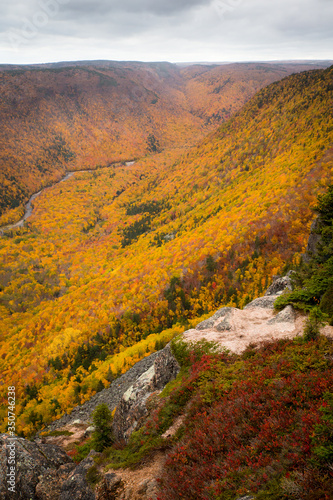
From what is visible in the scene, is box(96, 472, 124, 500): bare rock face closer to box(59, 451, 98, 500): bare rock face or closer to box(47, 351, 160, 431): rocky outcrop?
box(59, 451, 98, 500): bare rock face

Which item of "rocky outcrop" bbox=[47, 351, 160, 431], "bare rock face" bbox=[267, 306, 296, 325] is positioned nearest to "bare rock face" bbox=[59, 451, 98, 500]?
"bare rock face" bbox=[267, 306, 296, 325]

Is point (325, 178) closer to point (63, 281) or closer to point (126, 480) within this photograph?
point (126, 480)

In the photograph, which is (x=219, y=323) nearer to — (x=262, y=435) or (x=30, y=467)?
(x=262, y=435)

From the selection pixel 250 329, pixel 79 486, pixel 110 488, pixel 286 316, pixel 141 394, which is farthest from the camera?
pixel 141 394

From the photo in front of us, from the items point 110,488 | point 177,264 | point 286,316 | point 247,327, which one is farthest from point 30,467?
point 177,264

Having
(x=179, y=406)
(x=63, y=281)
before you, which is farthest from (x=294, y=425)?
(x=63, y=281)

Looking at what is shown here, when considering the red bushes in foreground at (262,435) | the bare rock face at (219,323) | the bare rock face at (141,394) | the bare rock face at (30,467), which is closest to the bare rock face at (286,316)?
the bare rock face at (219,323)

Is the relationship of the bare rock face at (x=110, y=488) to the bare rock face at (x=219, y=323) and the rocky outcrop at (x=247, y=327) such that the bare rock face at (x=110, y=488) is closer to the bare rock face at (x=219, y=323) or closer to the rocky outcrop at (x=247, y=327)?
the rocky outcrop at (x=247, y=327)
